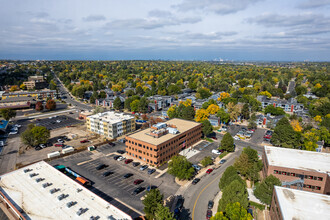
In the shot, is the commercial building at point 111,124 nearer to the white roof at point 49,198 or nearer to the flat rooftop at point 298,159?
the white roof at point 49,198

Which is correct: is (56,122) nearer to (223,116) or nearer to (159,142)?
(159,142)

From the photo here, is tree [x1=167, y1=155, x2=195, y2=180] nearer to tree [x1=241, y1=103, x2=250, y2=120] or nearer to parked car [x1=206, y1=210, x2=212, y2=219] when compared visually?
parked car [x1=206, y1=210, x2=212, y2=219]

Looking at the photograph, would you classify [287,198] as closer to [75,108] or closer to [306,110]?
[306,110]

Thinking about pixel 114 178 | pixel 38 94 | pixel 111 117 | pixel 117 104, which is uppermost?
pixel 38 94

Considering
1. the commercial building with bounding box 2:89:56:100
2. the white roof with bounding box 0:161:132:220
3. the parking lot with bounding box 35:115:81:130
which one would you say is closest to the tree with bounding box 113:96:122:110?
the parking lot with bounding box 35:115:81:130

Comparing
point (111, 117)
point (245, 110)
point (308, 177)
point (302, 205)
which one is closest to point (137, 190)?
point (302, 205)

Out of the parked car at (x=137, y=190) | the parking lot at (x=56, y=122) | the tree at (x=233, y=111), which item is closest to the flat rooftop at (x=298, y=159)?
the parked car at (x=137, y=190)

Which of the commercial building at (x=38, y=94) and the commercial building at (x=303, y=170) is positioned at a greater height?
the commercial building at (x=38, y=94)
